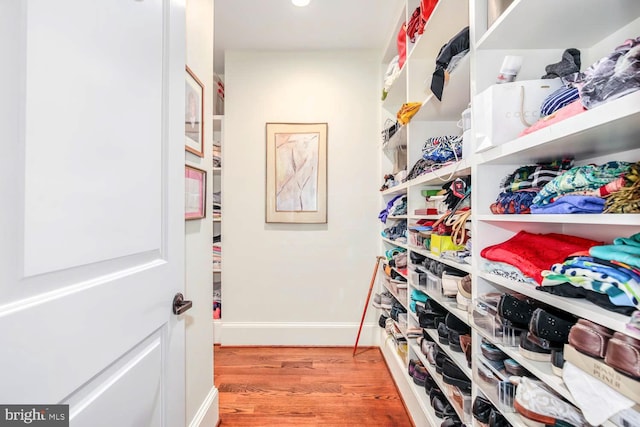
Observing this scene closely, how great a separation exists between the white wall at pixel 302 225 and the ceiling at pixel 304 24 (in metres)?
0.12

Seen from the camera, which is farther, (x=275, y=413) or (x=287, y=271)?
(x=287, y=271)

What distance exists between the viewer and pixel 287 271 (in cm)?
260

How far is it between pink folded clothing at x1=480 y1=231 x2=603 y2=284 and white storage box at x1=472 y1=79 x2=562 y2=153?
1.11 feet

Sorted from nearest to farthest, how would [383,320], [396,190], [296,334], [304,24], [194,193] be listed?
[194,193] → [396,190] → [304,24] → [383,320] → [296,334]

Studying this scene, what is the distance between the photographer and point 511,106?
0.91m

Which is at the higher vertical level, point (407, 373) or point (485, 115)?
point (485, 115)

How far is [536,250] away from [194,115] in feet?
4.89

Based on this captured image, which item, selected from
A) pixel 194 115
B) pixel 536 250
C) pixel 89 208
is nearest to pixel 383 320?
pixel 536 250

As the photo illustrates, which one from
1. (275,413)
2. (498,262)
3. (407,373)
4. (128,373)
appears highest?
(498,262)

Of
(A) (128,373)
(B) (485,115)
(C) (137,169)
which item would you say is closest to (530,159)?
(B) (485,115)

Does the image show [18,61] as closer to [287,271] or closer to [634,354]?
[634,354]

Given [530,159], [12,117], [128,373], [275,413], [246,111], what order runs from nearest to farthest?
[12,117]
[128,373]
[530,159]
[275,413]
[246,111]

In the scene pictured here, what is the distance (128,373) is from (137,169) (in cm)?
50

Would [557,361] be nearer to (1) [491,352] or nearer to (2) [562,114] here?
(1) [491,352]
